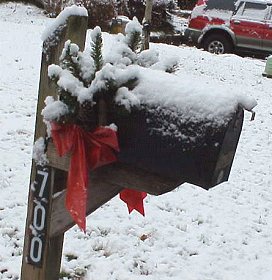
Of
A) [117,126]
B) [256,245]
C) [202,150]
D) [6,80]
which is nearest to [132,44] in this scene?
[117,126]

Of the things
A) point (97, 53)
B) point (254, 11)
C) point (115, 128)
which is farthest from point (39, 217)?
point (254, 11)

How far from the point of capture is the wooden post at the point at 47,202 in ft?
6.07

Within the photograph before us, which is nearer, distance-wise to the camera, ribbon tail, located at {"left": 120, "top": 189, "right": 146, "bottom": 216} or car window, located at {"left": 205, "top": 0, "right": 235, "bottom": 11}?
ribbon tail, located at {"left": 120, "top": 189, "right": 146, "bottom": 216}

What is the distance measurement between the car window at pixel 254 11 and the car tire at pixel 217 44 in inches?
31.7

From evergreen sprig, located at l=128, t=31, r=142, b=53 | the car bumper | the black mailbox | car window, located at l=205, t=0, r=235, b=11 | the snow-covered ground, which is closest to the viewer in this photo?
the black mailbox

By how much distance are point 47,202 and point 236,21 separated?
42.6 ft

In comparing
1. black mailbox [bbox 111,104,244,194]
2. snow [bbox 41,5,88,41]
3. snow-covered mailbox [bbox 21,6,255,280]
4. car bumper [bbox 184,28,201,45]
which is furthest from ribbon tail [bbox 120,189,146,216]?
car bumper [bbox 184,28,201,45]

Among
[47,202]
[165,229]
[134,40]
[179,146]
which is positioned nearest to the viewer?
[179,146]

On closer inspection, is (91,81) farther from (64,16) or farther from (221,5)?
(221,5)

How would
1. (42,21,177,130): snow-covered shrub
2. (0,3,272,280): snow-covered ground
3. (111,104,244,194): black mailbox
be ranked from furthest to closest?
(0,3,272,280): snow-covered ground, (42,21,177,130): snow-covered shrub, (111,104,244,194): black mailbox

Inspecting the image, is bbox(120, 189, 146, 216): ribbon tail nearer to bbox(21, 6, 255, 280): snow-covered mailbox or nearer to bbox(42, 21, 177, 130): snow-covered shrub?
bbox(21, 6, 255, 280): snow-covered mailbox

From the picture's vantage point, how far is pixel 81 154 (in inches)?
66.5

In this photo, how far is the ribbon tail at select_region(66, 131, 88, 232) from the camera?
5.51ft

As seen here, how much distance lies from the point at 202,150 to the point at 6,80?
6855 millimetres
